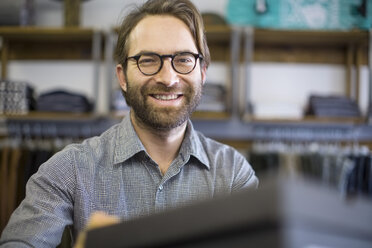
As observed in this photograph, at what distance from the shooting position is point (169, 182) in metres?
1.25

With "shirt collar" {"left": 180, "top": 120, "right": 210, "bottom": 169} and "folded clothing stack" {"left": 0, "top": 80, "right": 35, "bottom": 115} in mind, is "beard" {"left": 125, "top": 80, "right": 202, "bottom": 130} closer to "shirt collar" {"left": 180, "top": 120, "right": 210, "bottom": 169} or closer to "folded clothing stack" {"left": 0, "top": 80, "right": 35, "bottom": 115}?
"shirt collar" {"left": 180, "top": 120, "right": 210, "bottom": 169}

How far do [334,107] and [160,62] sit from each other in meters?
1.62

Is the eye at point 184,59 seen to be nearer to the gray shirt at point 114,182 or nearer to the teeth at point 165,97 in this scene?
the teeth at point 165,97

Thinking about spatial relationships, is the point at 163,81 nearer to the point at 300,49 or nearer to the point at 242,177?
the point at 242,177

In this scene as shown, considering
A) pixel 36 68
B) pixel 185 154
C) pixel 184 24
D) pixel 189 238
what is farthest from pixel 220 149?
pixel 36 68

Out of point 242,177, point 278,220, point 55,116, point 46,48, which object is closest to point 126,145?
point 242,177

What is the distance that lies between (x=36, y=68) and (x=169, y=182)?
6.71 ft

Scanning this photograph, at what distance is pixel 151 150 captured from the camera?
134cm

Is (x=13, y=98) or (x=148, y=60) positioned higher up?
(x=148, y=60)

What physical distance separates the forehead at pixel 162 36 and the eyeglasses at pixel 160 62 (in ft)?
0.06

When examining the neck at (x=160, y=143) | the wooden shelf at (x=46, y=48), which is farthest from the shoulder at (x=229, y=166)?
the wooden shelf at (x=46, y=48)

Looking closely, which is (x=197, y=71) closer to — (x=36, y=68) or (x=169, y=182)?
(x=169, y=182)

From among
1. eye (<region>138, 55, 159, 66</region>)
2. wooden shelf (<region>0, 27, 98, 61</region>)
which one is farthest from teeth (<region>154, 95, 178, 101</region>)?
wooden shelf (<region>0, 27, 98, 61</region>)

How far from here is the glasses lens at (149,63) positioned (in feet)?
4.19
